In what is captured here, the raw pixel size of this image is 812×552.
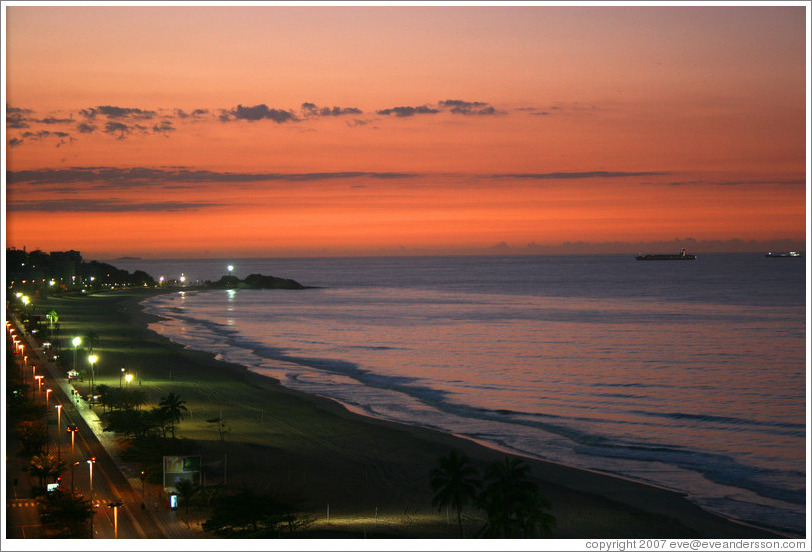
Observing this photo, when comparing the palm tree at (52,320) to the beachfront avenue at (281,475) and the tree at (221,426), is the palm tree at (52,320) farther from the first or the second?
the tree at (221,426)

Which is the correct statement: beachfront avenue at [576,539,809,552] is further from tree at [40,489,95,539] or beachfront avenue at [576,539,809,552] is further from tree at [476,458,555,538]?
tree at [40,489,95,539]

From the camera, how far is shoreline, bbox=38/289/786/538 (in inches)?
1117

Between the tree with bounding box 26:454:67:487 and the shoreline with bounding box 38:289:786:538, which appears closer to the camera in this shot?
the shoreline with bounding box 38:289:786:538

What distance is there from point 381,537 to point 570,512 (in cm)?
714

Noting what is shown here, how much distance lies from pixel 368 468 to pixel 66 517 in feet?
42.9

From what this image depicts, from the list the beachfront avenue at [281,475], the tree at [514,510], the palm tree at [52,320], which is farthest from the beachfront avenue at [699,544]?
the palm tree at [52,320]

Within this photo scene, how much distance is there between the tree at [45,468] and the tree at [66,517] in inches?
161

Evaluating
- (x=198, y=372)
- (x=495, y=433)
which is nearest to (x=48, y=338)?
(x=198, y=372)

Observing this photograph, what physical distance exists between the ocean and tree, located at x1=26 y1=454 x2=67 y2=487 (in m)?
19.0

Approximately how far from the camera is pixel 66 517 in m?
25.2

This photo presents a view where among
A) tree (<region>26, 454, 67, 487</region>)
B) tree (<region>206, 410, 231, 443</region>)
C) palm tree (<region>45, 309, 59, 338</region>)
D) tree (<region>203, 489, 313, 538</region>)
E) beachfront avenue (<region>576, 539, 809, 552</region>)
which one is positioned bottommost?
beachfront avenue (<region>576, 539, 809, 552</region>)

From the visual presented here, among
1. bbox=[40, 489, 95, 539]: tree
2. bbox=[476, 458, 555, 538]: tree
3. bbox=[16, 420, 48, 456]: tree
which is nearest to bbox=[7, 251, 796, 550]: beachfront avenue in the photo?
bbox=[476, 458, 555, 538]: tree

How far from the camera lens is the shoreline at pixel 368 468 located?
2836 cm

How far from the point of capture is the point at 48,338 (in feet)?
256
